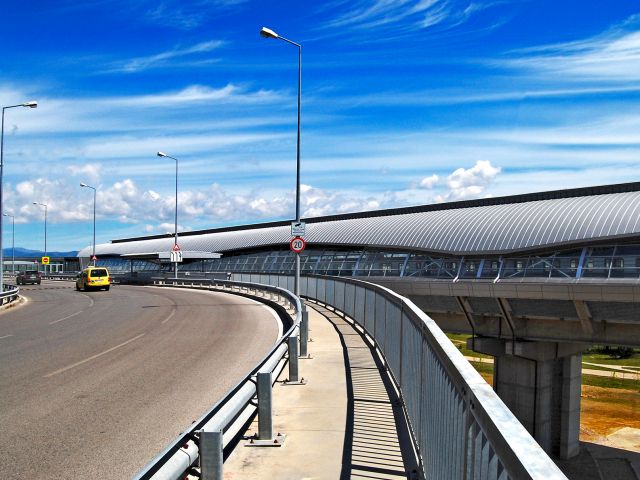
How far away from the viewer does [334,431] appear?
23.8 ft

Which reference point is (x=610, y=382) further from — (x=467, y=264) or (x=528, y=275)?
(x=528, y=275)

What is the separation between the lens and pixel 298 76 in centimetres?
2547

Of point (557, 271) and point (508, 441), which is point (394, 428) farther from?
point (557, 271)

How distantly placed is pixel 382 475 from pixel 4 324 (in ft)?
64.2

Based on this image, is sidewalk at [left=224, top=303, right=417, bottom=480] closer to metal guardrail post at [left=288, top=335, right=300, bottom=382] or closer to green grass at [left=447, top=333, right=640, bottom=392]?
metal guardrail post at [left=288, top=335, right=300, bottom=382]

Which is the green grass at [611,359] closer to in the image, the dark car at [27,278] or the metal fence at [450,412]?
the dark car at [27,278]

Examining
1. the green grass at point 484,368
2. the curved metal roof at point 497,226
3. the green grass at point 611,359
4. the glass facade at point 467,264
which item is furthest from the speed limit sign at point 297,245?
the green grass at point 611,359

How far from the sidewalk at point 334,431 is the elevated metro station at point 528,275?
52.1ft

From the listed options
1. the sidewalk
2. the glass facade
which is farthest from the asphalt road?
the glass facade

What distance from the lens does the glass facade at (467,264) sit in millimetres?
30531

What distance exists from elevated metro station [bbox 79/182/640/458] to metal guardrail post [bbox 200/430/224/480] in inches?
813

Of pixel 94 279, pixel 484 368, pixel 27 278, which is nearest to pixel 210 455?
pixel 94 279

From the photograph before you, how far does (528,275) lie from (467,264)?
544 cm

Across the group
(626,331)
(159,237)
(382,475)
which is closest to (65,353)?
(382,475)
